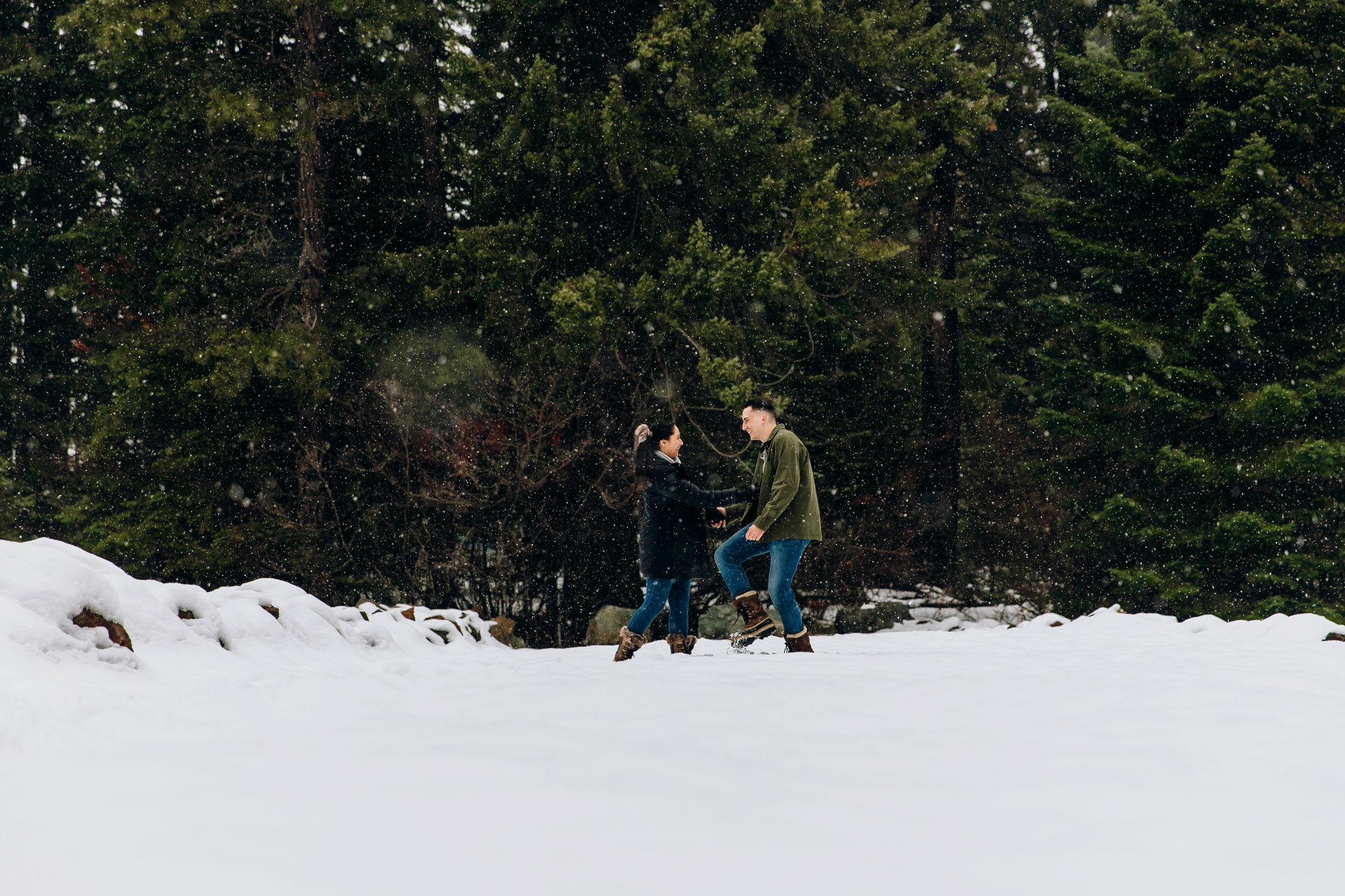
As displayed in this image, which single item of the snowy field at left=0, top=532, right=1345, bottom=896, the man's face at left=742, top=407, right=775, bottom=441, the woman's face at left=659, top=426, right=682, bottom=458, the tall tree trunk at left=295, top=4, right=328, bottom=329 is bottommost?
the snowy field at left=0, top=532, right=1345, bottom=896

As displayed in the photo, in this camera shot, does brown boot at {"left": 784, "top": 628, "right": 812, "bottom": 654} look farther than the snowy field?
Yes

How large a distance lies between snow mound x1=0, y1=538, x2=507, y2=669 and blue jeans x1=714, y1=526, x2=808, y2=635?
2.42 metres

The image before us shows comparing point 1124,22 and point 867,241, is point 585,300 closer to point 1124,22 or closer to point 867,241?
point 867,241

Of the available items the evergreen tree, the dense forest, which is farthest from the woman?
the evergreen tree

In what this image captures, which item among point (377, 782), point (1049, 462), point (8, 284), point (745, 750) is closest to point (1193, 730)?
point (745, 750)

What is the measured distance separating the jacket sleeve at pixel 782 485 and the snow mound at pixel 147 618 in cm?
278

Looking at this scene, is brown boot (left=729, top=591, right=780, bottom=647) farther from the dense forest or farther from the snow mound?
the dense forest

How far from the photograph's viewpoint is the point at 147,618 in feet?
17.5

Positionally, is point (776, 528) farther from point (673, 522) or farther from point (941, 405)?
point (941, 405)

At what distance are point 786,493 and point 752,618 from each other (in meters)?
0.94

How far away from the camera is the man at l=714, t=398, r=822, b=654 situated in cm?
641

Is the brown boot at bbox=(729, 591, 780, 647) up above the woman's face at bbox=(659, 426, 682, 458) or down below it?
below

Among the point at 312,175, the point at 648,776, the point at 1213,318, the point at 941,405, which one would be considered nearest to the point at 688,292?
the point at 1213,318

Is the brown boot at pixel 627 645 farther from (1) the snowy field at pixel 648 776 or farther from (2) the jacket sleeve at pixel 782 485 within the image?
(1) the snowy field at pixel 648 776
